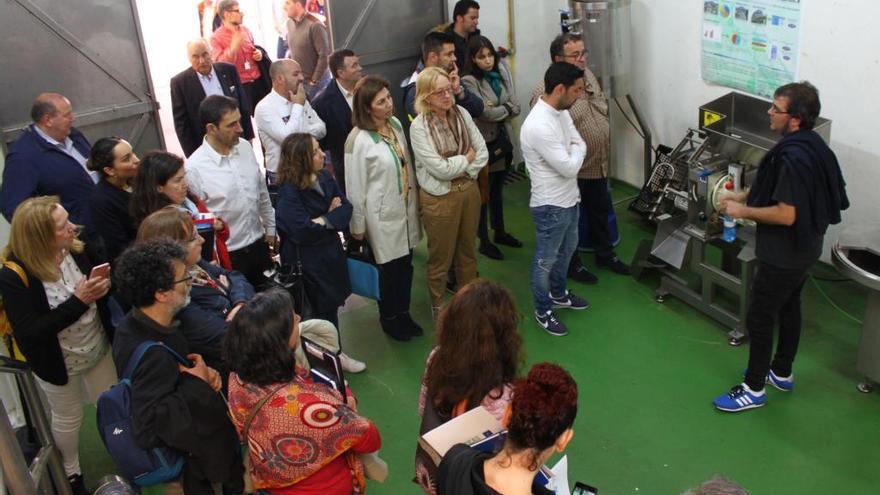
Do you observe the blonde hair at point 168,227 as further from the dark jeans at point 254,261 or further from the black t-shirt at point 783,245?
the black t-shirt at point 783,245

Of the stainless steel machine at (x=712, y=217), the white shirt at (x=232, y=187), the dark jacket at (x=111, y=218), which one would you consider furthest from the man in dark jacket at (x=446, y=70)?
the dark jacket at (x=111, y=218)

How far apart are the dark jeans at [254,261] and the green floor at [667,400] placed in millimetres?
747

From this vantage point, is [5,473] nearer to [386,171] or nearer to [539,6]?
[386,171]

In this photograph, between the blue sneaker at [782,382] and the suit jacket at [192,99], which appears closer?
the blue sneaker at [782,382]

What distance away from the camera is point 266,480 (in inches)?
99.3

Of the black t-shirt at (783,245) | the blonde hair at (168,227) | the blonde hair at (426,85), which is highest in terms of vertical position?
the blonde hair at (426,85)

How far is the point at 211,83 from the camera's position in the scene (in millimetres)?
5699

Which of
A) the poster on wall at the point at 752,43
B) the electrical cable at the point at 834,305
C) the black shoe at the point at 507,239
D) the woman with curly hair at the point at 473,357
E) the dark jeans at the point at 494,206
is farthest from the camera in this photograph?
the black shoe at the point at 507,239

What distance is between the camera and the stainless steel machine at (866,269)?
3.80 meters

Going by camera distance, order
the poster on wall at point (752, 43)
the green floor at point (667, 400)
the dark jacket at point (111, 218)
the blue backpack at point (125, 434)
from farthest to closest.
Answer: the poster on wall at point (752, 43) → the dark jacket at point (111, 218) → the green floor at point (667, 400) → the blue backpack at point (125, 434)

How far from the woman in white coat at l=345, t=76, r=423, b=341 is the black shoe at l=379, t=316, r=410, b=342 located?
0.12 m

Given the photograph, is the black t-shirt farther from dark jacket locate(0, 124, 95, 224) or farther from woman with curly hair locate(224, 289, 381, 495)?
dark jacket locate(0, 124, 95, 224)

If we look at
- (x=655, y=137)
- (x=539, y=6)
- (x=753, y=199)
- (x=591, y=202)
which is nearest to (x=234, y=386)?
(x=753, y=199)

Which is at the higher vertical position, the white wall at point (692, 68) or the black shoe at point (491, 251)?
the white wall at point (692, 68)
